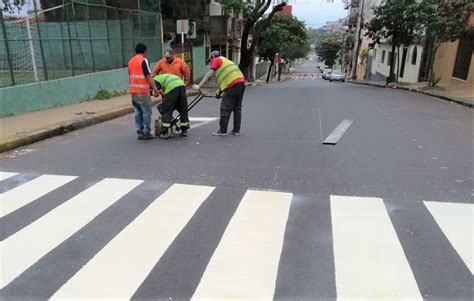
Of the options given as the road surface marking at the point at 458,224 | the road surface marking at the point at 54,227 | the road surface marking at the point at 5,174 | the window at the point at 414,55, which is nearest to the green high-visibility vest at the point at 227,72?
the road surface marking at the point at 54,227

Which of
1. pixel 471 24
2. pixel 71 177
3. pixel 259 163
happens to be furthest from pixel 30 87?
pixel 471 24

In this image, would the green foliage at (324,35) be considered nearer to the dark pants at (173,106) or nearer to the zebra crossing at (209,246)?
the dark pants at (173,106)

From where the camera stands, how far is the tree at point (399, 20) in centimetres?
2198

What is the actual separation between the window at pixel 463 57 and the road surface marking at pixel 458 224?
736 inches

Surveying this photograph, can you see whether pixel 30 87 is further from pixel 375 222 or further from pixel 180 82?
pixel 375 222

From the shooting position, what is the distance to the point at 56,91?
10.7 meters

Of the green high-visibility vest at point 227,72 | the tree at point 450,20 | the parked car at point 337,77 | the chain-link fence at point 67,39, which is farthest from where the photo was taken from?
the parked car at point 337,77

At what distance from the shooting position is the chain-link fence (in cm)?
947

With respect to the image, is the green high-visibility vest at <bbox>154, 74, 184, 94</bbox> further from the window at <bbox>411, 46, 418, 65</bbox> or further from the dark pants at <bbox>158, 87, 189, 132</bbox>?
the window at <bbox>411, 46, 418, 65</bbox>

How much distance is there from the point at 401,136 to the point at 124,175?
18.1 feet

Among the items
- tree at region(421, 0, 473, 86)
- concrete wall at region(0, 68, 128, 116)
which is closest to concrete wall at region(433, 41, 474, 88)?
tree at region(421, 0, 473, 86)

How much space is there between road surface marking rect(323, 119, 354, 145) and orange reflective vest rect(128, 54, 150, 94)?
3.53 meters

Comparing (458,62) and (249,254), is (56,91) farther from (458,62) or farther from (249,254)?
(458,62)

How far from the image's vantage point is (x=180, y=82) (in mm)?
7609
